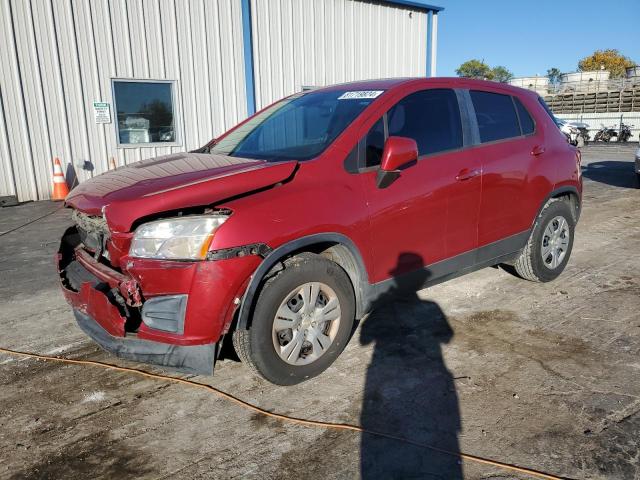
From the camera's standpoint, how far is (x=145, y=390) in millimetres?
3045

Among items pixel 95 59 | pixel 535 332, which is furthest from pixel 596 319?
pixel 95 59

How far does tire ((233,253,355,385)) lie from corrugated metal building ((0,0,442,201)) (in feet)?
27.4

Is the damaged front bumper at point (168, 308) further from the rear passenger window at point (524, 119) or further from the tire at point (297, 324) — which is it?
the rear passenger window at point (524, 119)

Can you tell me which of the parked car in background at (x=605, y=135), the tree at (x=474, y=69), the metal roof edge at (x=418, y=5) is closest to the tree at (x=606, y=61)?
the tree at (x=474, y=69)

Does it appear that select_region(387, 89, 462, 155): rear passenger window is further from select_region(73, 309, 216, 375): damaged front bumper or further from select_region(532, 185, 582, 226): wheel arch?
Result: select_region(73, 309, 216, 375): damaged front bumper

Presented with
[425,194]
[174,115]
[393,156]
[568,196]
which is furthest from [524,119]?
[174,115]

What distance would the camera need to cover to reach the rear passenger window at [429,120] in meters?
3.49

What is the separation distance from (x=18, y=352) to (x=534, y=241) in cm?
426

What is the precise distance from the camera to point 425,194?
3.41 m

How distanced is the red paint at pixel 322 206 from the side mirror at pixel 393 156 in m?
0.07

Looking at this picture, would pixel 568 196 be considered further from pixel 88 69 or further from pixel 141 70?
pixel 88 69

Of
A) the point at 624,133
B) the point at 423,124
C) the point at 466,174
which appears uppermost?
the point at 423,124

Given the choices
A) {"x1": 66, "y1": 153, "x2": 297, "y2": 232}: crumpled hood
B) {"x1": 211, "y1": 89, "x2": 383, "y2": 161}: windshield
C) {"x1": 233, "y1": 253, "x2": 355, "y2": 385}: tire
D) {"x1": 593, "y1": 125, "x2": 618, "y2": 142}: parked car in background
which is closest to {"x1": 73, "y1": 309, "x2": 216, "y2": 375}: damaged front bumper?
{"x1": 233, "y1": 253, "x2": 355, "y2": 385}: tire

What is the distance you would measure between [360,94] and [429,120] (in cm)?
55
